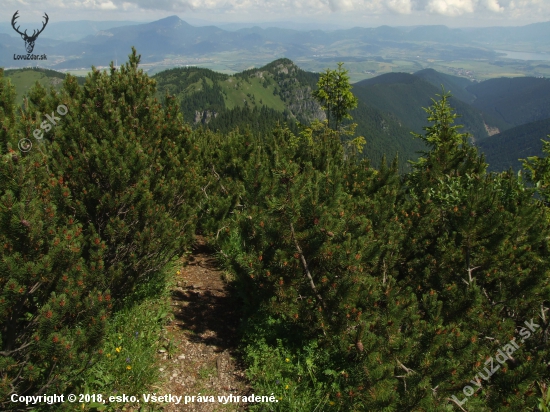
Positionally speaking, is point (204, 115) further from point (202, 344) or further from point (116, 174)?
point (202, 344)

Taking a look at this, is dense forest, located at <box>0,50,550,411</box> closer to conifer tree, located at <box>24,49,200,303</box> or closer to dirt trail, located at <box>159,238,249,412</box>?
conifer tree, located at <box>24,49,200,303</box>

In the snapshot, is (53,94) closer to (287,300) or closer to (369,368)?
(287,300)

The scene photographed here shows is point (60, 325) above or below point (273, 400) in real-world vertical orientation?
above

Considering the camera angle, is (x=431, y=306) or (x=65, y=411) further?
→ (x=431, y=306)

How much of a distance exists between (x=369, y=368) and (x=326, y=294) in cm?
131

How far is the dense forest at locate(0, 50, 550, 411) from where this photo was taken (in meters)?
3.81

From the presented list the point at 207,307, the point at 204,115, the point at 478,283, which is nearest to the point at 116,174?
the point at 207,307

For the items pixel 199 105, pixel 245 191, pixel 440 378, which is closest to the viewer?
pixel 440 378

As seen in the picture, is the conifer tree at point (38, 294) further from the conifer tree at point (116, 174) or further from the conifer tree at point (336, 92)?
the conifer tree at point (336, 92)

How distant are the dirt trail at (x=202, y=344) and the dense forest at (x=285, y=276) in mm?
345

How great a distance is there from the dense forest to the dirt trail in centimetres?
35

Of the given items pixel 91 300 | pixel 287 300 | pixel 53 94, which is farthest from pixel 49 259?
pixel 53 94

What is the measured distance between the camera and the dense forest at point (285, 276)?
12.5 feet

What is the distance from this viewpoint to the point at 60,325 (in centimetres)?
387
